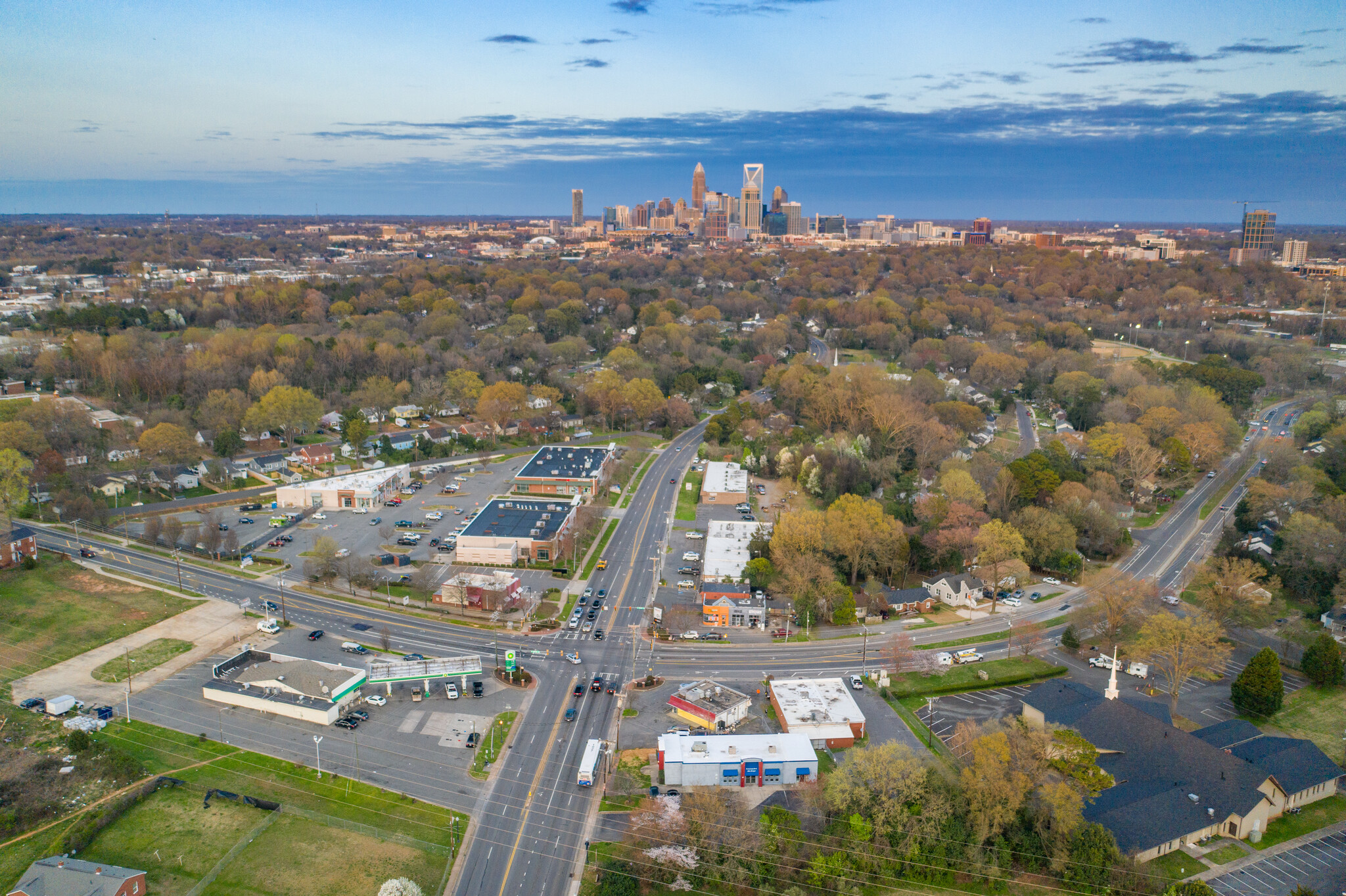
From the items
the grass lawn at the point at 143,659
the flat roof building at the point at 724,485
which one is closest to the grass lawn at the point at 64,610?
the grass lawn at the point at 143,659

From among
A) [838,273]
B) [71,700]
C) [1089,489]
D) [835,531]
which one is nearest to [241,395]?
[71,700]

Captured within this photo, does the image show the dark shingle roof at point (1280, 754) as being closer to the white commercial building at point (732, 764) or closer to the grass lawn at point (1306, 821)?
the grass lawn at point (1306, 821)

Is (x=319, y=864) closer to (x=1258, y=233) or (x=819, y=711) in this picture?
(x=819, y=711)

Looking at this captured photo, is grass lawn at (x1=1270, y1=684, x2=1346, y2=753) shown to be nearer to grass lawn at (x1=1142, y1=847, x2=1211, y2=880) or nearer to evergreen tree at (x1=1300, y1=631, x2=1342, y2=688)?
evergreen tree at (x1=1300, y1=631, x2=1342, y2=688)

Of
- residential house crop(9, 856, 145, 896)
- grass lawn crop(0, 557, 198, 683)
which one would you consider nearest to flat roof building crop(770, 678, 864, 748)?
residential house crop(9, 856, 145, 896)

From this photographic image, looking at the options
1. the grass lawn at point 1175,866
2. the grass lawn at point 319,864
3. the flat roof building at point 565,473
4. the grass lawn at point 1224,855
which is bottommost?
the grass lawn at point 1224,855

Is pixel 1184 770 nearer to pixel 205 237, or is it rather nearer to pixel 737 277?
pixel 737 277

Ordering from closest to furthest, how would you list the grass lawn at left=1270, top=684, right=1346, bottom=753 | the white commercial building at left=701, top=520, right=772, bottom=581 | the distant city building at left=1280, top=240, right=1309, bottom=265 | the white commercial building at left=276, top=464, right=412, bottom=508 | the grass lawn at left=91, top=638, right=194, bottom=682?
the grass lawn at left=1270, top=684, right=1346, bottom=753, the grass lawn at left=91, top=638, right=194, bottom=682, the white commercial building at left=701, top=520, right=772, bottom=581, the white commercial building at left=276, top=464, right=412, bottom=508, the distant city building at left=1280, top=240, right=1309, bottom=265
